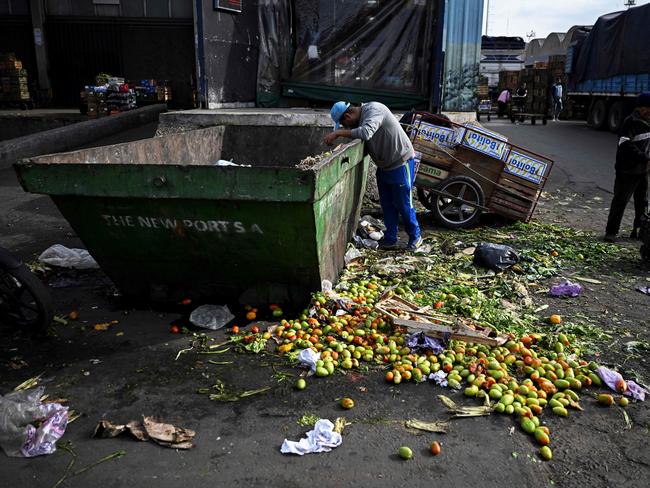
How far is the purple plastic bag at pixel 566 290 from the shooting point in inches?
197

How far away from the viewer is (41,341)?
409 cm

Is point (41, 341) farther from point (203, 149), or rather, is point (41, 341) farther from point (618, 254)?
point (618, 254)

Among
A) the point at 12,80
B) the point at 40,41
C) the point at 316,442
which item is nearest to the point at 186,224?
the point at 316,442

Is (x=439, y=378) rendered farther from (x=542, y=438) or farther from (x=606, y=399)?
(x=606, y=399)

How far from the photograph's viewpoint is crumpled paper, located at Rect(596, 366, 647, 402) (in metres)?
3.38

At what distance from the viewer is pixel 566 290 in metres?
5.03

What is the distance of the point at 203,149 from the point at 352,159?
2.33 metres

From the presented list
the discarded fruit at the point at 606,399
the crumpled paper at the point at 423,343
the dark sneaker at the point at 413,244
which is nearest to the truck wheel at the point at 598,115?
the dark sneaker at the point at 413,244

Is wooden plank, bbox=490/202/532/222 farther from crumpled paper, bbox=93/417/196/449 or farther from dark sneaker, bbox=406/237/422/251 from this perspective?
crumpled paper, bbox=93/417/196/449

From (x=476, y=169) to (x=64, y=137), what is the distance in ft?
28.5

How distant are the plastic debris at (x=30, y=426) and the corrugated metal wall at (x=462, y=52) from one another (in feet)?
31.1

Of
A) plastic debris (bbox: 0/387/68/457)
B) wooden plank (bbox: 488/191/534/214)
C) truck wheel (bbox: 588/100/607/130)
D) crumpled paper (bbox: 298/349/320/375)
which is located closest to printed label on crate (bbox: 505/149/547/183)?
wooden plank (bbox: 488/191/534/214)

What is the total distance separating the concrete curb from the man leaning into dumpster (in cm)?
742

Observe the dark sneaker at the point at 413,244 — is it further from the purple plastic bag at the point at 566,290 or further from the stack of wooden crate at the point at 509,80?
the stack of wooden crate at the point at 509,80
